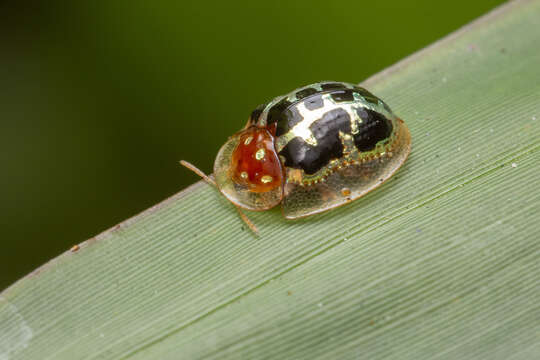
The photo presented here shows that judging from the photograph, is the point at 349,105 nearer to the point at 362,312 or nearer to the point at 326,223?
the point at 326,223

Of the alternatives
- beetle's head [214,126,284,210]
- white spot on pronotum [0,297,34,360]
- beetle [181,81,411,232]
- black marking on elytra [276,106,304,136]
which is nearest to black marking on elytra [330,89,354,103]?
beetle [181,81,411,232]

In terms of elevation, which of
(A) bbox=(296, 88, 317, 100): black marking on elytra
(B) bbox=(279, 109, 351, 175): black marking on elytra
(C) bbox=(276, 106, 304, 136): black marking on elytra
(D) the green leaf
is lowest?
(D) the green leaf

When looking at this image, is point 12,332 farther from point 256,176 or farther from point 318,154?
point 318,154

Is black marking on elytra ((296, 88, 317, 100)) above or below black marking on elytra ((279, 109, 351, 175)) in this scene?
above

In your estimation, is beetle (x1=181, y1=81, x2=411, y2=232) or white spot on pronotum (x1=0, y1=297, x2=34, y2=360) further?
beetle (x1=181, y1=81, x2=411, y2=232)

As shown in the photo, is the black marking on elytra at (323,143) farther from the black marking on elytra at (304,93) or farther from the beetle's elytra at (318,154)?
the black marking on elytra at (304,93)

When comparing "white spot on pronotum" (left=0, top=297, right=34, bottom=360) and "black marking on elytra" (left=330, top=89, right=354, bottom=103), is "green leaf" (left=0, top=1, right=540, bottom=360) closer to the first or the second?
"white spot on pronotum" (left=0, top=297, right=34, bottom=360)
